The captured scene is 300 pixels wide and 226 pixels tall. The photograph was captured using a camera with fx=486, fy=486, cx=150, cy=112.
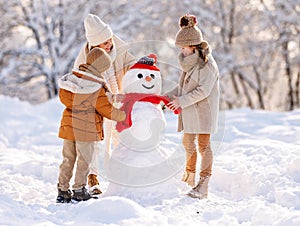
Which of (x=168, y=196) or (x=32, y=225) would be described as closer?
(x=32, y=225)

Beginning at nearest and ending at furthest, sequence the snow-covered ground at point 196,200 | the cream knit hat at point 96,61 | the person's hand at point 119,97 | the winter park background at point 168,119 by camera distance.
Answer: the snow-covered ground at point 196,200
the winter park background at point 168,119
the cream knit hat at point 96,61
the person's hand at point 119,97

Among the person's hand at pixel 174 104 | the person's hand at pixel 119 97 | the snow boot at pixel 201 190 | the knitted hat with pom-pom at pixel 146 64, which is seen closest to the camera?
the snow boot at pixel 201 190

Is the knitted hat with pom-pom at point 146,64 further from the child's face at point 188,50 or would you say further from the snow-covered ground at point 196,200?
the snow-covered ground at point 196,200

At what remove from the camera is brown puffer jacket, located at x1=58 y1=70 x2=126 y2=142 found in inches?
158

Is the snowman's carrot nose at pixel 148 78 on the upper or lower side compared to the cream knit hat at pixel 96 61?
lower

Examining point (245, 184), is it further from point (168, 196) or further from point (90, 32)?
point (90, 32)

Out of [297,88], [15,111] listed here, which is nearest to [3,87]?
[15,111]

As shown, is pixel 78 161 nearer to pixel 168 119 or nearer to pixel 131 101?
pixel 131 101

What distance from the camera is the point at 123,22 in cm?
1496

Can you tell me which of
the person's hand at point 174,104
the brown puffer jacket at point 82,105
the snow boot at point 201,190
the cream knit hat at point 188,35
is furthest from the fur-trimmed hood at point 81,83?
the snow boot at point 201,190

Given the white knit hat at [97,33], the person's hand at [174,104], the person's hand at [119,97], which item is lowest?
the person's hand at [174,104]

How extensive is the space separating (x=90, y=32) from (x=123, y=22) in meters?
10.6

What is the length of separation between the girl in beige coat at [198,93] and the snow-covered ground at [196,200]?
38 centimetres

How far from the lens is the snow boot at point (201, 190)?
4288 millimetres
